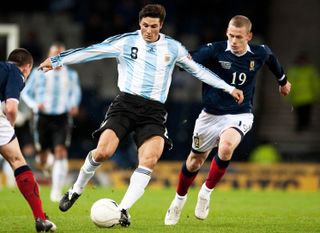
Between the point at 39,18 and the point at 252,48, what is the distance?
13879mm

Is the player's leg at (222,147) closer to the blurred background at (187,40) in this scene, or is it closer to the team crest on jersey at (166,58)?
the team crest on jersey at (166,58)

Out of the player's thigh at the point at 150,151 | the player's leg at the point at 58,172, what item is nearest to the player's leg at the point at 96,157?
the player's thigh at the point at 150,151

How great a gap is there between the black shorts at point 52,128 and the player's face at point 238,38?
523cm

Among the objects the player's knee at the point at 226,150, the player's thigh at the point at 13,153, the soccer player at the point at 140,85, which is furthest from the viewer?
the player's knee at the point at 226,150

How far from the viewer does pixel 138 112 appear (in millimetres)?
10203

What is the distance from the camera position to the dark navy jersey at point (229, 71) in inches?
436

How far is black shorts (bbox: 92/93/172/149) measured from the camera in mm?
10125

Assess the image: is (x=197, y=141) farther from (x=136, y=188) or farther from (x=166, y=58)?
(x=136, y=188)

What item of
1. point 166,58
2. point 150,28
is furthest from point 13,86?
point 166,58

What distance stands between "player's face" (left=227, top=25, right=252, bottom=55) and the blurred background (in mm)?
10620

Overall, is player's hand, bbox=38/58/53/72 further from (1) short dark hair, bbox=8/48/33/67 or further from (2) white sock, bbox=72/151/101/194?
(2) white sock, bbox=72/151/101/194

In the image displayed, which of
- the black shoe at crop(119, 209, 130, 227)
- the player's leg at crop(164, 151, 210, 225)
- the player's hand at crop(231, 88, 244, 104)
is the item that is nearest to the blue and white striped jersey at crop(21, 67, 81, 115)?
the player's leg at crop(164, 151, 210, 225)

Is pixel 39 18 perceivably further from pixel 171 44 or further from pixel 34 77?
pixel 171 44

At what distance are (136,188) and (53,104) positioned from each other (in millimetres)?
6090
